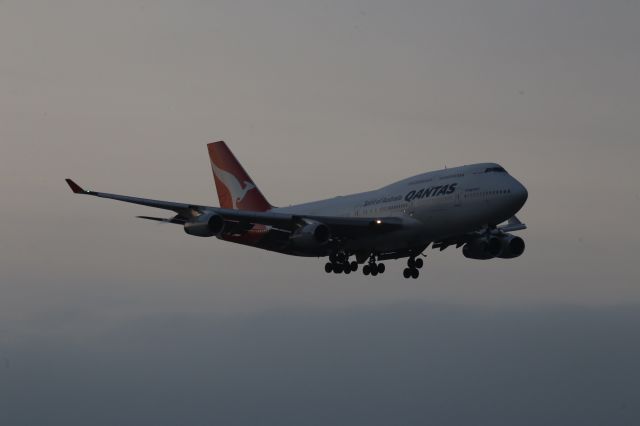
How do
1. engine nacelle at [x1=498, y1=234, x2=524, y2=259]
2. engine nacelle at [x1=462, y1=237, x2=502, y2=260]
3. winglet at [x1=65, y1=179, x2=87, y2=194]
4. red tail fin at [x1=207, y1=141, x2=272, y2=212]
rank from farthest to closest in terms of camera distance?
red tail fin at [x1=207, y1=141, x2=272, y2=212]
engine nacelle at [x1=498, y1=234, x2=524, y2=259]
engine nacelle at [x1=462, y1=237, x2=502, y2=260]
winglet at [x1=65, y1=179, x2=87, y2=194]

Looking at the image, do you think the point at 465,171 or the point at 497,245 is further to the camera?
the point at 497,245

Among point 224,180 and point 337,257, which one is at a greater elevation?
point 224,180

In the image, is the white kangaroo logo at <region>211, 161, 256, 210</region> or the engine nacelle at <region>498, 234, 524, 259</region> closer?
the engine nacelle at <region>498, 234, 524, 259</region>

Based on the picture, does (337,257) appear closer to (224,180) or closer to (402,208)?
(402,208)

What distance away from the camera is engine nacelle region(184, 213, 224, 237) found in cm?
7481

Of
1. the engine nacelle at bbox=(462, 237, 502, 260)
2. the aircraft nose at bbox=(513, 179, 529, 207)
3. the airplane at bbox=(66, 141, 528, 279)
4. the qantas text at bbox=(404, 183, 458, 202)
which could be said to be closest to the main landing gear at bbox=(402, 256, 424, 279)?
the airplane at bbox=(66, 141, 528, 279)

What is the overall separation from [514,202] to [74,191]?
2644 centimetres

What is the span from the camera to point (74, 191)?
70875 mm

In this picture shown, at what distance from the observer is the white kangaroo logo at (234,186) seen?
307 ft

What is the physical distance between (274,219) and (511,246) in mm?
16450

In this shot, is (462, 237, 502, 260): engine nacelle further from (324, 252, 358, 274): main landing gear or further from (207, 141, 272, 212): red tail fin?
(207, 141, 272, 212): red tail fin

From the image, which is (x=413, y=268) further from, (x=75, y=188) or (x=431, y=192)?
(x=75, y=188)

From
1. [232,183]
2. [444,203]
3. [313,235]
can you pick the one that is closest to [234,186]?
[232,183]

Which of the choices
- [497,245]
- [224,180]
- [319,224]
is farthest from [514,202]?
[224,180]
